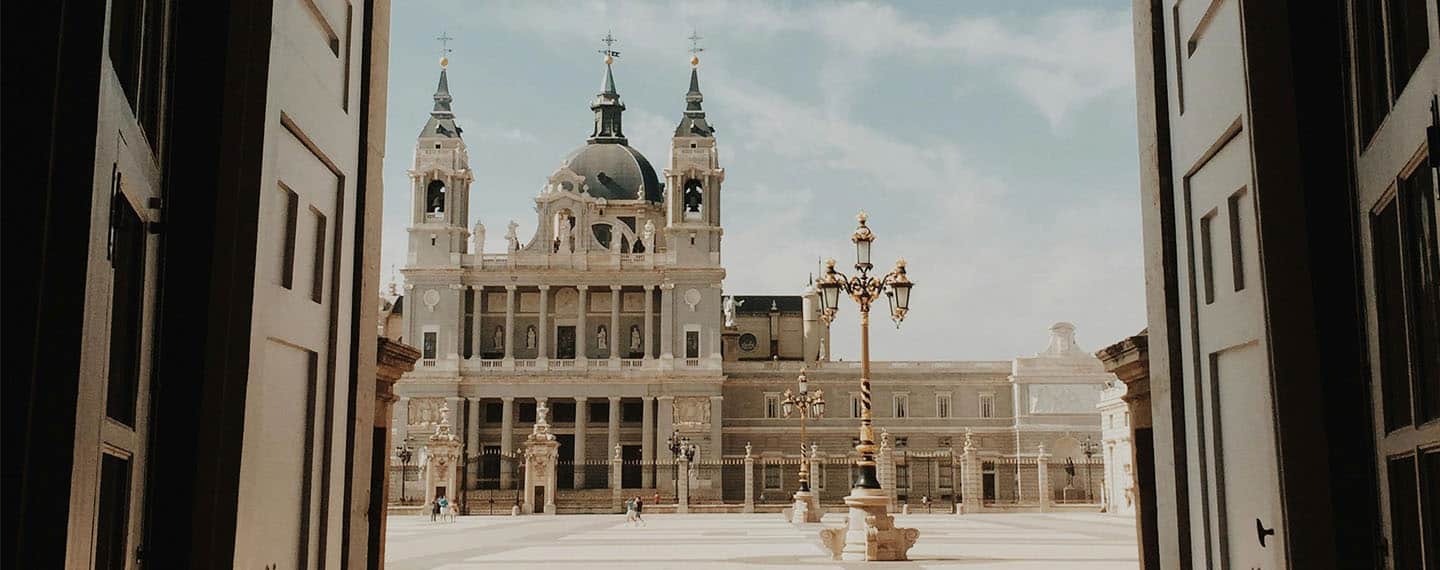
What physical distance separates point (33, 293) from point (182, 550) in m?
1.52

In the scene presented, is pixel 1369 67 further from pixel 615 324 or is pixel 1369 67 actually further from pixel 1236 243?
pixel 615 324

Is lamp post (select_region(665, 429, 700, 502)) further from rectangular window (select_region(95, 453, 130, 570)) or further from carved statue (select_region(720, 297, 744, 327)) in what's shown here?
rectangular window (select_region(95, 453, 130, 570))

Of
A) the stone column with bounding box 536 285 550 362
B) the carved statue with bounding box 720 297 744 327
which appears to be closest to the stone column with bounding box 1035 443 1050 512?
the stone column with bounding box 536 285 550 362

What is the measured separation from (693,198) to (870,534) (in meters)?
51.3

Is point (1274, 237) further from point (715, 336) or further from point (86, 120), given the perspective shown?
point (715, 336)

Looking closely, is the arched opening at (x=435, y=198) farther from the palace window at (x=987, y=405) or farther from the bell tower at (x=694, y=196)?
the palace window at (x=987, y=405)

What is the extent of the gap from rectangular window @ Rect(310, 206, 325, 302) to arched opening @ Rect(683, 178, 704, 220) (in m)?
65.3

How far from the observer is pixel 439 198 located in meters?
70.2

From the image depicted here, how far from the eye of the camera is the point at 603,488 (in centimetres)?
6681

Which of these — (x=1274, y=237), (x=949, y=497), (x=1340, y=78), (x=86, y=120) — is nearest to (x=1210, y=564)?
(x=1274, y=237)

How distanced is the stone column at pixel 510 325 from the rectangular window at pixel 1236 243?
2560 inches

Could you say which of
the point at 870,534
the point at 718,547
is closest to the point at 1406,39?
the point at 870,534

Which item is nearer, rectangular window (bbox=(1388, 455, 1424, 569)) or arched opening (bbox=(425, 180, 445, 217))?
rectangular window (bbox=(1388, 455, 1424, 569))

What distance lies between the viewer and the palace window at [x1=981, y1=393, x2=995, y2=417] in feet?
240
